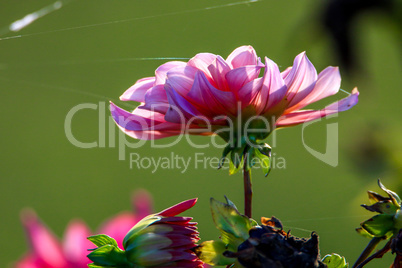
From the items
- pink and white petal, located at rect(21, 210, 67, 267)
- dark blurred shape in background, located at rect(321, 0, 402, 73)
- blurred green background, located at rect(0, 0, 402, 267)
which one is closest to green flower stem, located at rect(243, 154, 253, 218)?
pink and white petal, located at rect(21, 210, 67, 267)

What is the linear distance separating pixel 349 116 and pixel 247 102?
1801 millimetres

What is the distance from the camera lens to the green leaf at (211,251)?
0.72ft

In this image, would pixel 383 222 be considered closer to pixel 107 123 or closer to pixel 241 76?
pixel 241 76

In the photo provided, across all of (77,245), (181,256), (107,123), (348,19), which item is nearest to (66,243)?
(77,245)

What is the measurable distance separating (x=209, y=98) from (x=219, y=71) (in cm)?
2

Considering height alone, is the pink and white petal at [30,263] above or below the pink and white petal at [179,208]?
below

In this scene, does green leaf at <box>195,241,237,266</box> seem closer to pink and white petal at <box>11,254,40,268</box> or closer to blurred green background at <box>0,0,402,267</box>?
pink and white petal at <box>11,254,40,268</box>

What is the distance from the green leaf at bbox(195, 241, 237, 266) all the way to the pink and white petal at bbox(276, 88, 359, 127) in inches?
3.9

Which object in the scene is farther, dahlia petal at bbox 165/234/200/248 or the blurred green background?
the blurred green background

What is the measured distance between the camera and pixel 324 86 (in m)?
0.29

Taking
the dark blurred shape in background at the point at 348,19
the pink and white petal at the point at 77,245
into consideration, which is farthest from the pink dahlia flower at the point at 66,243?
the dark blurred shape in background at the point at 348,19

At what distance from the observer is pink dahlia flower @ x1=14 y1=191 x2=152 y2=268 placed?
0.28 m

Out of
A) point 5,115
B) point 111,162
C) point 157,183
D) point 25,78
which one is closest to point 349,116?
point 157,183

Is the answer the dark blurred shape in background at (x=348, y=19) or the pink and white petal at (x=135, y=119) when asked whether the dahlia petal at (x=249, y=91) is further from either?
the dark blurred shape in background at (x=348, y=19)
